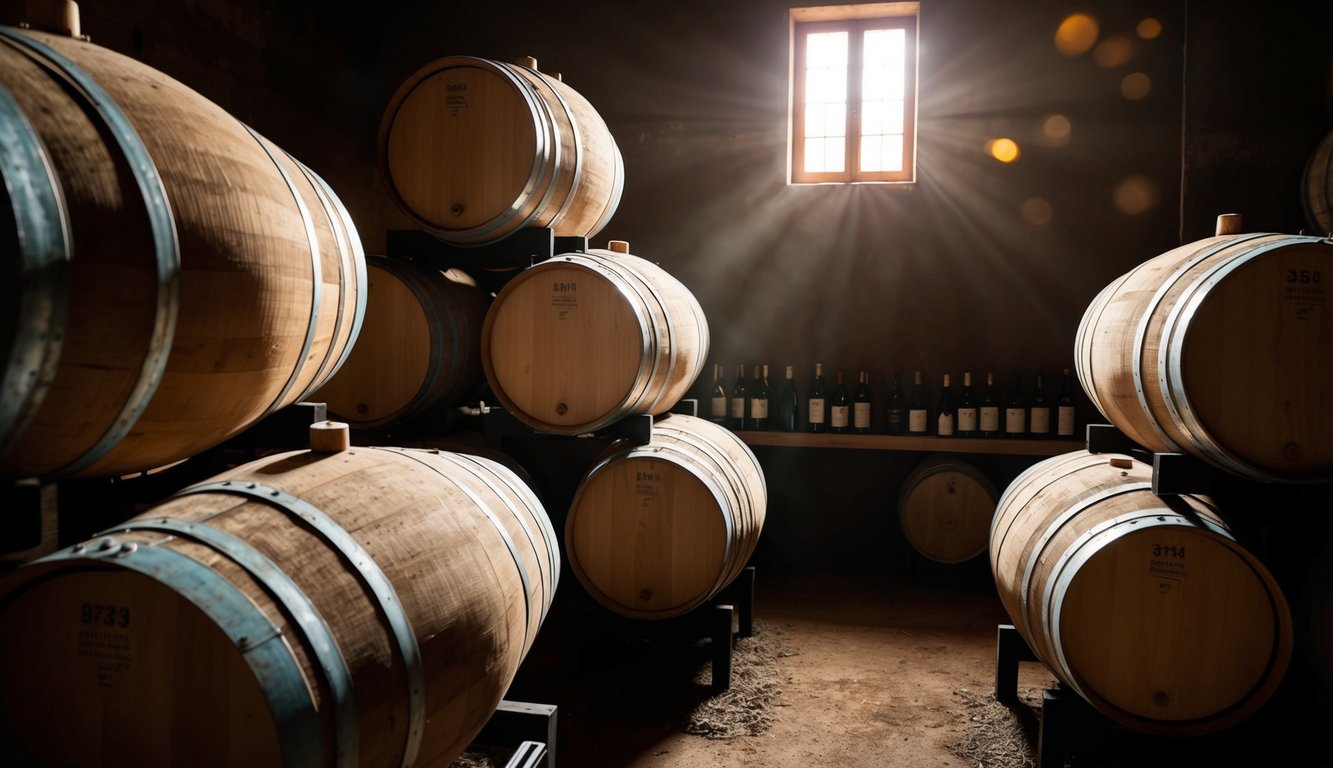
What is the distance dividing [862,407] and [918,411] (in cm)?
33

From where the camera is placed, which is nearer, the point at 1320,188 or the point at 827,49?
the point at 1320,188

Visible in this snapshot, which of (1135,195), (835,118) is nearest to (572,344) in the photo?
(835,118)

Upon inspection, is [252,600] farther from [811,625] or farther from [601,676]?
[811,625]

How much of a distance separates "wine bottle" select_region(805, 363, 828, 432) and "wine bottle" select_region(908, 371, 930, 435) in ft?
1.76

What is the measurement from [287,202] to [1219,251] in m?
2.54

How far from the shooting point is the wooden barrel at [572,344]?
3156mm

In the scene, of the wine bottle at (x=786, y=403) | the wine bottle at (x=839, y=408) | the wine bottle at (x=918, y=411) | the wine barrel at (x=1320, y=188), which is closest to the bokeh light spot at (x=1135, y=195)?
the wine barrel at (x=1320, y=188)

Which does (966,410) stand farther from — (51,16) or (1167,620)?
(51,16)

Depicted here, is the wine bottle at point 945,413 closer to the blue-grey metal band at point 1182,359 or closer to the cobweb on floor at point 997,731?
the cobweb on floor at point 997,731

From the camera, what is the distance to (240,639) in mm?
1190

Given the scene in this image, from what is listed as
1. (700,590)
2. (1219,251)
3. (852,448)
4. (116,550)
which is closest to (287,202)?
(116,550)

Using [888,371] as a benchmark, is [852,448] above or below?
below

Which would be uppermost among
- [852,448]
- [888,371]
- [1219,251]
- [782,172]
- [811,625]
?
[782,172]

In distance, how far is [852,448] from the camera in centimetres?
529
